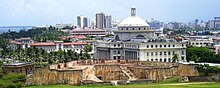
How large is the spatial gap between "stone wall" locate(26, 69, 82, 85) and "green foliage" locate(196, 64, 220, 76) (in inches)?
556

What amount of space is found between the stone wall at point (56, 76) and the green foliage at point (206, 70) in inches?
556

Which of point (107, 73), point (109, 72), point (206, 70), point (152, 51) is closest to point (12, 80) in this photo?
point (107, 73)

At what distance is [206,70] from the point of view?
6588 centimetres

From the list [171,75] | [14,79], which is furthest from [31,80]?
[171,75]

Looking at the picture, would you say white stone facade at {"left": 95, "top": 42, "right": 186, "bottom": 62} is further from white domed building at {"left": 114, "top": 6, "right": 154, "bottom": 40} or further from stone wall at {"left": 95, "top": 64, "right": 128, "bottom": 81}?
stone wall at {"left": 95, "top": 64, "right": 128, "bottom": 81}

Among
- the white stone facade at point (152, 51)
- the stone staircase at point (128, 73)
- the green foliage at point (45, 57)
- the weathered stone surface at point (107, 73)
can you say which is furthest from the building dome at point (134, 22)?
the stone staircase at point (128, 73)

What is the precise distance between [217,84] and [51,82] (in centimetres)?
1702

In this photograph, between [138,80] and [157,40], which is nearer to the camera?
[138,80]

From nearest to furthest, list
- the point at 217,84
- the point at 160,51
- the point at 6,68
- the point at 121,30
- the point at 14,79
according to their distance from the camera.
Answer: the point at 217,84, the point at 14,79, the point at 6,68, the point at 160,51, the point at 121,30

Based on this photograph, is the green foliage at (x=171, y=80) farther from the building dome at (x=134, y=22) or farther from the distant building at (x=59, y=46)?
the distant building at (x=59, y=46)

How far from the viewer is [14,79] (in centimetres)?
6056

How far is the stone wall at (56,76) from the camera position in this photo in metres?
61.1

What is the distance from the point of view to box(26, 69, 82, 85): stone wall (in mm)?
61094

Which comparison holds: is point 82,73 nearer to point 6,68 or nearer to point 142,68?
point 142,68
